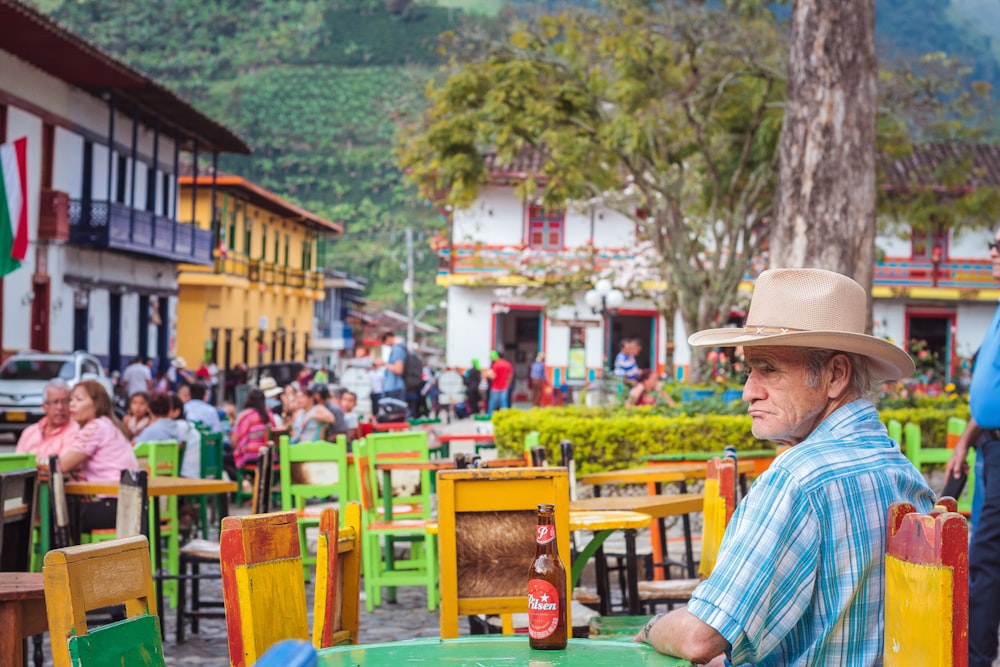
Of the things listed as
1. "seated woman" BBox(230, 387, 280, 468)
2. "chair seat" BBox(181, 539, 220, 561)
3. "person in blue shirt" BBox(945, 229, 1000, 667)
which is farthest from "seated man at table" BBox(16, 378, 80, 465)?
"person in blue shirt" BBox(945, 229, 1000, 667)

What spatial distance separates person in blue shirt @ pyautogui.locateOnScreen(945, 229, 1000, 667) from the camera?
4879 millimetres

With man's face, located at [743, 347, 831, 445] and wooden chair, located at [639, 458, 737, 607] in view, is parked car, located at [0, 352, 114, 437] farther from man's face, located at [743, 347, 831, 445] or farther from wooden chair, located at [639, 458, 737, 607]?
man's face, located at [743, 347, 831, 445]

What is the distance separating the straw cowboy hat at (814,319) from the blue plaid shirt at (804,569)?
309 millimetres

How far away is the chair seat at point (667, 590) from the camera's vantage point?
5364mm

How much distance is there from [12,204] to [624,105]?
805cm

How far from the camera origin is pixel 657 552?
677 centimetres

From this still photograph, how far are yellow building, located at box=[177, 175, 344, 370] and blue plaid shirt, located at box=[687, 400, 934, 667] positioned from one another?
33974 mm

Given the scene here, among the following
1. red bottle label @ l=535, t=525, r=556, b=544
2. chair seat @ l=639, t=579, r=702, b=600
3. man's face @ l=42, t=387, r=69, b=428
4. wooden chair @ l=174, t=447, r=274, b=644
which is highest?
man's face @ l=42, t=387, r=69, b=428

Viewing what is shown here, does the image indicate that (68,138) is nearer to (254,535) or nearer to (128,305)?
(128,305)

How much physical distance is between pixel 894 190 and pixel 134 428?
48.7ft

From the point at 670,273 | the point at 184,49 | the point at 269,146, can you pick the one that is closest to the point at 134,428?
the point at 670,273

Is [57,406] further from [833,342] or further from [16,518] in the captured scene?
[833,342]

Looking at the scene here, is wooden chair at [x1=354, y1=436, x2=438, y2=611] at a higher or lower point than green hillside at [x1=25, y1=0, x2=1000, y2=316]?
lower

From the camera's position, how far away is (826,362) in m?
2.96
